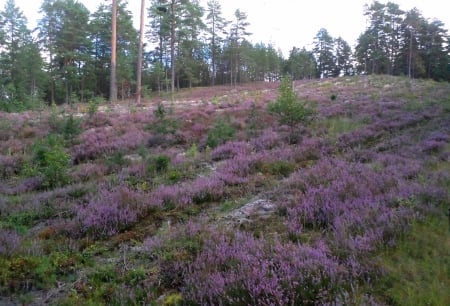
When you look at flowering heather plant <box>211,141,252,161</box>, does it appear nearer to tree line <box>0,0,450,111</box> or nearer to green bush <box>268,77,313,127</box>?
green bush <box>268,77,313,127</box>

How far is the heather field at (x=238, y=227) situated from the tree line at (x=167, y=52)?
2204cm

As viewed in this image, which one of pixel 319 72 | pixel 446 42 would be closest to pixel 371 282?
pixel 446 42

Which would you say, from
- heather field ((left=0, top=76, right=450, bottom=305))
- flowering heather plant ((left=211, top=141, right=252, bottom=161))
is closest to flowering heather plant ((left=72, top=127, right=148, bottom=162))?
heather field ((left=0, top=76, right=450, bottom=305))

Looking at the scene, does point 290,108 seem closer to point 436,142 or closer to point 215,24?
point 436,142

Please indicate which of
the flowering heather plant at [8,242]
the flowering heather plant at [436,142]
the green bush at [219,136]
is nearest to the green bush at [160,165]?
the green bush at [219,136]

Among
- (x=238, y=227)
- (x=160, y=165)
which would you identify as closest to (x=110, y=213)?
(x=238, y=227)

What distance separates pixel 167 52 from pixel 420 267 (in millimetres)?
61117

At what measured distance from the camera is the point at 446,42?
211ft

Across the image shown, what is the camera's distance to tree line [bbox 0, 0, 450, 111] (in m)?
46.1

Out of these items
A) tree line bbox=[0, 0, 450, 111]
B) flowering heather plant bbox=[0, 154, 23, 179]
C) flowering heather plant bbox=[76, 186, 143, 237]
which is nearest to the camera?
flowering heather plant bbox=[76, 186, 143, 237]

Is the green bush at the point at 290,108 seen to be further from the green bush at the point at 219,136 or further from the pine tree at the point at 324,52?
the pine tree at the point at 324,52

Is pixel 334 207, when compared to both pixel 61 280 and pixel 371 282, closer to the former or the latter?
pixel 371 282

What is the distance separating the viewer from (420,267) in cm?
331

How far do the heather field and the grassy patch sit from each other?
0.05 ft
